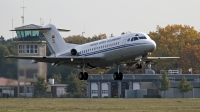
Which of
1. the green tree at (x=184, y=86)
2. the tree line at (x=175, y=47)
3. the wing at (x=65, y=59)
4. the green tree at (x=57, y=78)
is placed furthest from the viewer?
the tree line at (x=175, y=47)

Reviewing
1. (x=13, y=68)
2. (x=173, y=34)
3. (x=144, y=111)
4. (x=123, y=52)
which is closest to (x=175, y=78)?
(x=173, y=34)

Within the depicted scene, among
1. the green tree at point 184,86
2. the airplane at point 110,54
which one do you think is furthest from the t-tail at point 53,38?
the green tree at point 184,86

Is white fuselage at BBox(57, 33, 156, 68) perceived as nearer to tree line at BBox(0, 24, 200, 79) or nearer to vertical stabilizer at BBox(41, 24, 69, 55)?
vertical stabilizer at BBox(41, 24, 69, 55)

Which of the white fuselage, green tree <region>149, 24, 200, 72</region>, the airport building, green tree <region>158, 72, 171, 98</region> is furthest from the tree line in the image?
the white fuselage

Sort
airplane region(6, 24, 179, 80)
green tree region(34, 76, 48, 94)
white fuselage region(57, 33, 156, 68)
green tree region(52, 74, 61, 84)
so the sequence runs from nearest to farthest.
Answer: white fuselage region(57, 33, 156, 68) < airplane region(6, 24, 179, 80) < green tree region(52, 74, 61, 84) < green tree region(34, 76, 48, 94)

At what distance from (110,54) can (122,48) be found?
2.04 metres

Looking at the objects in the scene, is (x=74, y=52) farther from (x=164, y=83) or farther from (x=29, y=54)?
(x=164, y=83)

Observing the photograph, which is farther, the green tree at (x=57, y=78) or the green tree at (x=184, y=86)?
the green tree at (x=184, y=86)

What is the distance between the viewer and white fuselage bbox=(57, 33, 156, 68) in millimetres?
84312

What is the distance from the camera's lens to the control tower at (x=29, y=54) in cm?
11726

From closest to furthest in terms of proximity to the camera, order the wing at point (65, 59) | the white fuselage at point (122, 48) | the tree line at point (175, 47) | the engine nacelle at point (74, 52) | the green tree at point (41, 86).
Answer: the white fuselage at point (122, 48) < the wing at point (65, 59) < the engine nacelle at point (74, 52) < the green tree at point (41, 86) < the tree line at point (175, 47)

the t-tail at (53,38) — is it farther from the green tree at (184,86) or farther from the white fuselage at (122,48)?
the green tree at (184,86)

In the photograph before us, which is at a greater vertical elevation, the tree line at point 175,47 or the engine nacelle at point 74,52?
the tree line at point 175,47

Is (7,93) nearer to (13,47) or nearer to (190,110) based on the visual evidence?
(13,47)
